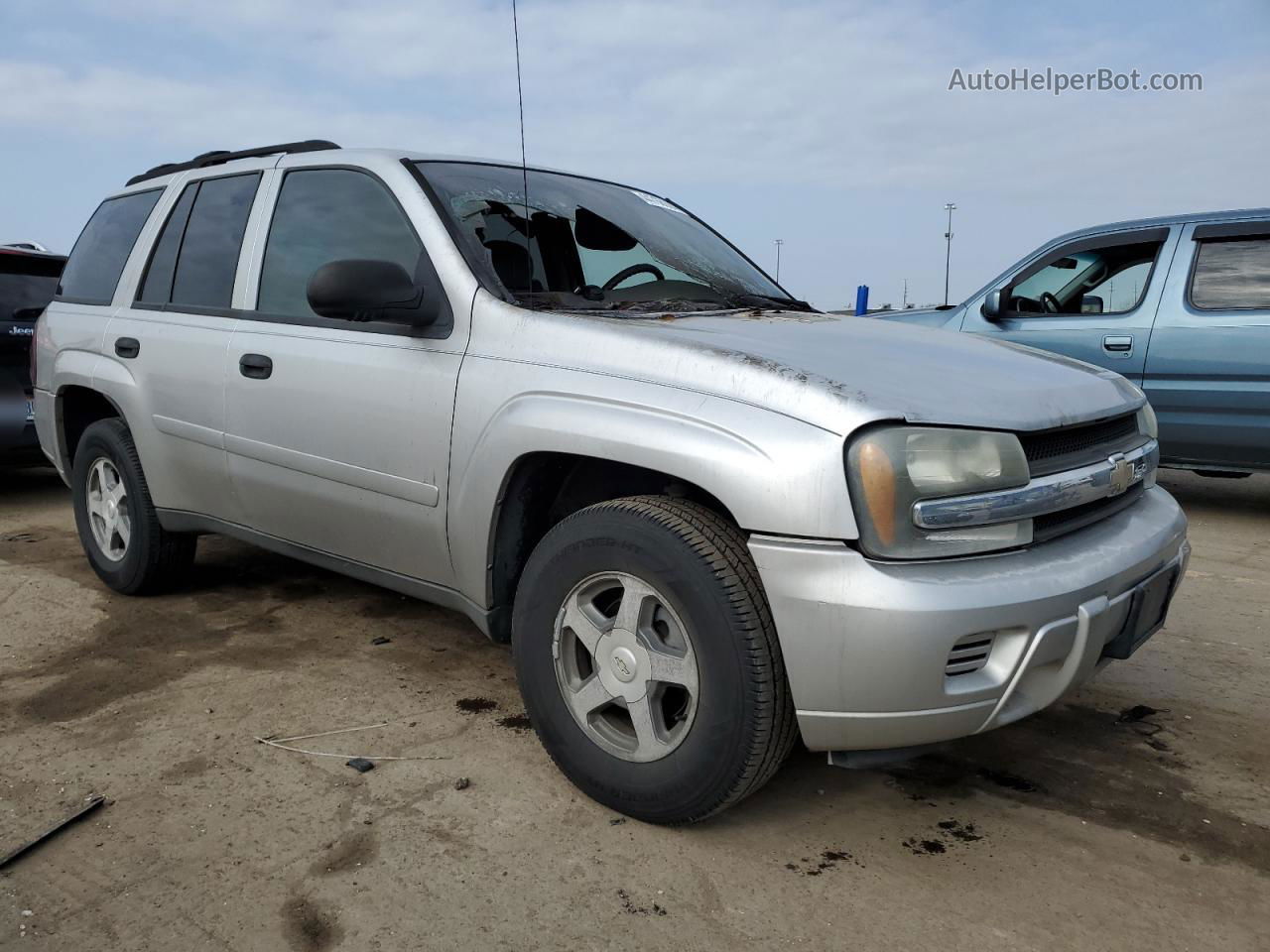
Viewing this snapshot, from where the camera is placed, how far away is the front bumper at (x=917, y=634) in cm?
193

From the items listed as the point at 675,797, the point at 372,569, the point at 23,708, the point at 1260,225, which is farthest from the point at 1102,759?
the point at 1260,225

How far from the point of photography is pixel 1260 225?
5.79 m

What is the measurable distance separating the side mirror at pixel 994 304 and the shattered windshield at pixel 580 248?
3307 mm

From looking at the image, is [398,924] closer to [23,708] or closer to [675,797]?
[675,797]

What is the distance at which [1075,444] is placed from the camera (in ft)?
7.74

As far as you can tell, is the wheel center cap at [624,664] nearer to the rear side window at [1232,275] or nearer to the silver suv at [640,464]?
the silver suv at [640,464]

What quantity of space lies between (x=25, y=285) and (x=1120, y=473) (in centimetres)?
623

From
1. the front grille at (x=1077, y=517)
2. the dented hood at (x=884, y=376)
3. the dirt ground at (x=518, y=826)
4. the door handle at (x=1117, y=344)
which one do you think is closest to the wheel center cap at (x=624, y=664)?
the dirt ground at (x=518, y=826)

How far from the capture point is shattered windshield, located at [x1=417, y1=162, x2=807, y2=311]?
9.44ft

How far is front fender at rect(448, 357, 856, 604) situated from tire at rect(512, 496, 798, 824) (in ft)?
0.40

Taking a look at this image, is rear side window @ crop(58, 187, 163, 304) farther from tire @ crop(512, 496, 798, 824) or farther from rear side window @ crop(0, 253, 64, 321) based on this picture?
tire @ crop(512, 496, 798, 824)

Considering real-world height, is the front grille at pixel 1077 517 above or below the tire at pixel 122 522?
above

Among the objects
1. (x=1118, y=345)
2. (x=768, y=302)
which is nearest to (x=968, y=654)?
(x=768, y=302)

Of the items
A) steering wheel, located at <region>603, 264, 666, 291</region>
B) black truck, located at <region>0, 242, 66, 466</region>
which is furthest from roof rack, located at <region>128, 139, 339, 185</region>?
black truck, located at <region>0, 242, 66, 466</region>
